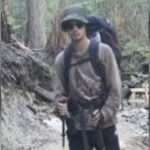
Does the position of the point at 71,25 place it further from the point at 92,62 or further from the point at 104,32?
the point at 104,32

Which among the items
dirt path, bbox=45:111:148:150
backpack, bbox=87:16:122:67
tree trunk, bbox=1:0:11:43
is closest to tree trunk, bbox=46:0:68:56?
tree trunk, bbox=1:0:11:43

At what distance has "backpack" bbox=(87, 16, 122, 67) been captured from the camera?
2908 mm

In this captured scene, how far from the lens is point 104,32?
302cm

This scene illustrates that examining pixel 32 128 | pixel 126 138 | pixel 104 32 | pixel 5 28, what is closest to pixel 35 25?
pixel 5 28

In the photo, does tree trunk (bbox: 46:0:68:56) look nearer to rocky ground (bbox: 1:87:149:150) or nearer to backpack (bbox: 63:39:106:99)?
rocky ground (bbox: 1:87:149:150)

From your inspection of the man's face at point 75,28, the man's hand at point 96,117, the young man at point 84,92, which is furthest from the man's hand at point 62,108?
the man's face at point 75,28

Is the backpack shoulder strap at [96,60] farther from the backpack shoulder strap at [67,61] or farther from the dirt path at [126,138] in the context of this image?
the dirt path at [126,138]

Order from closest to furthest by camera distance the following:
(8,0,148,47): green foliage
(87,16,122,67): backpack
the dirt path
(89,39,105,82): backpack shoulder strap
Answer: (89,39,105,82): backpack shoulder strap, (87,16,122,67): backpack, the dirt path, (8,0,148,47): green foliage

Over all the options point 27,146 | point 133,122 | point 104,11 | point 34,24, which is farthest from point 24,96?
point 104,11

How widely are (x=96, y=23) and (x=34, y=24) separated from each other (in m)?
11.2

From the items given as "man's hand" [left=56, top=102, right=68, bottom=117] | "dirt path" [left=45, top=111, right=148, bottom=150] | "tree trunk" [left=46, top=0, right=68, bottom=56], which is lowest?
"dirt path" [left=45, top=111, right=148, bottom=150]

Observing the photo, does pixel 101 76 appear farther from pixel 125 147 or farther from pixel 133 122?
pixel 133 122

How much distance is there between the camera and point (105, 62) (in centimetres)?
251

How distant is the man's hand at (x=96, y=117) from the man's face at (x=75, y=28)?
0.40 metres
